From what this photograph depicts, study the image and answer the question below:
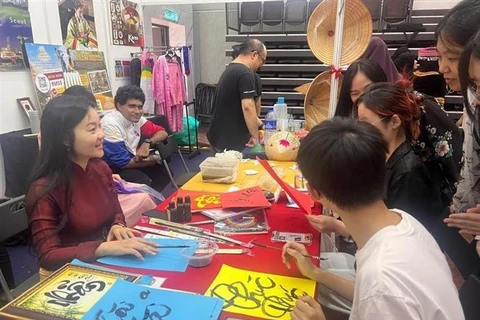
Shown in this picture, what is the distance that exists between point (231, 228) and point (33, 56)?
9.17 feet

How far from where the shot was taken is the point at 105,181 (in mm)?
1637

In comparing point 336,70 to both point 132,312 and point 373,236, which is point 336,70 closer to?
point 373,236

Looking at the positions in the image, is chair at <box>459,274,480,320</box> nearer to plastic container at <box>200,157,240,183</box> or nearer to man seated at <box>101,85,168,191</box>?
plastic container at <box>200,157,240,183</box>

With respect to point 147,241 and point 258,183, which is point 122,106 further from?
point 147,241

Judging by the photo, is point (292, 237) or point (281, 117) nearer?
point (292, 237)

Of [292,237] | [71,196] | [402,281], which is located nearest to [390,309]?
[402,281]

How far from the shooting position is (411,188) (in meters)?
1.40

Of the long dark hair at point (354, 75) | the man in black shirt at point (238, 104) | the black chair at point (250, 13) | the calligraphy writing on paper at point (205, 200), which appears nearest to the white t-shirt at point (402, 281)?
the calligraphy writing on paper at point (205, 200)

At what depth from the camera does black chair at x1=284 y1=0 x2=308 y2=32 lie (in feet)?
21.1

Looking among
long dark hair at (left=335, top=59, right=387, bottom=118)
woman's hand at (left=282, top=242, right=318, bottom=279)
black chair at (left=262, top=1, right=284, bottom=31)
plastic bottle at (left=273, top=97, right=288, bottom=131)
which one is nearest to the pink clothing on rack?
plastic bottle at (left=273, top=97, right=288, bottom=131)

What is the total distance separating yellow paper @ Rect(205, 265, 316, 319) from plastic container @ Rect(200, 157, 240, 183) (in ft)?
2.80

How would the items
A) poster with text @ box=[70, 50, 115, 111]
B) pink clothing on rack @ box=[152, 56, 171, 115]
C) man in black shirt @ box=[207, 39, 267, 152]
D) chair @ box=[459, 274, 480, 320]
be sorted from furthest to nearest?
pink clothing on rack @ box=[152, 56, 171, 115]
poster with text @ box=[70, 50, 115, 111]
man in black shirt @ box=[207, 39, 267, 152]
chair @ box=[459, 274, 480, 320]

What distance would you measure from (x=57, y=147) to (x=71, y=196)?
20cm

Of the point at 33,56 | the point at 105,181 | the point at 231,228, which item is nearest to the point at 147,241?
the point at 231,228
